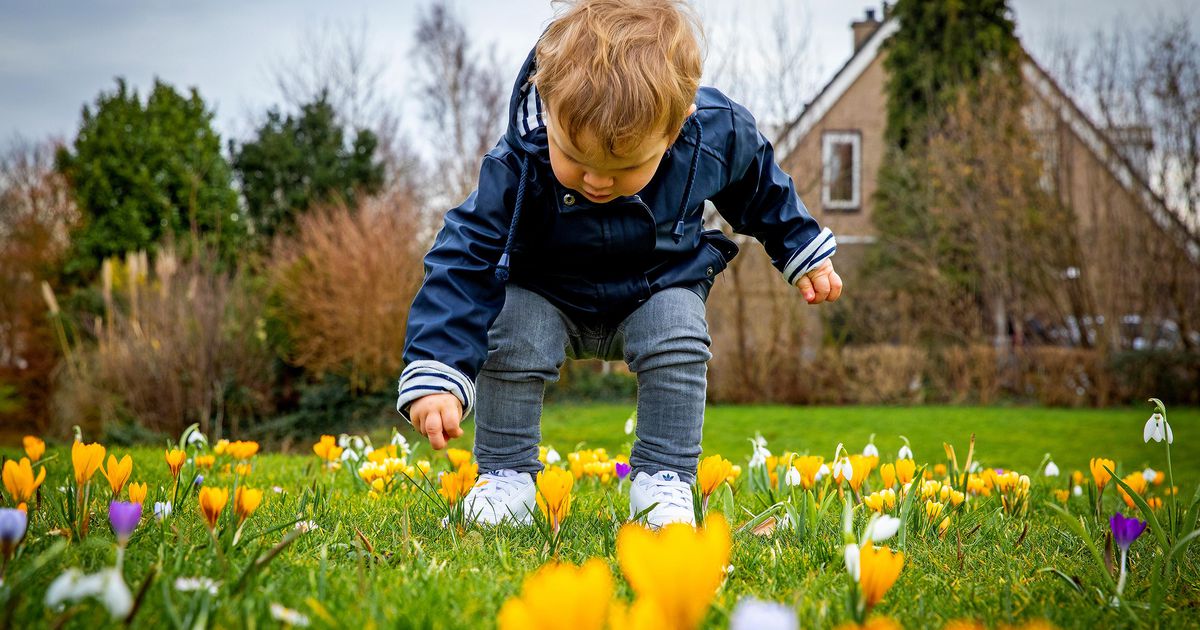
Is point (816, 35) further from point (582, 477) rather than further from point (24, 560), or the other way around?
point (24, 560)

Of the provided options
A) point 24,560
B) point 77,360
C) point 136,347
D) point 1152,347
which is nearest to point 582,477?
point 24,560

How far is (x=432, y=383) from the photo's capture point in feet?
6.39

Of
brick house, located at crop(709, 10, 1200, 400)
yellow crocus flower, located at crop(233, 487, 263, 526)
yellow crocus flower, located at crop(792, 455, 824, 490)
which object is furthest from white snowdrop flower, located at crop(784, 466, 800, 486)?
brick house, located at crop(709, 10, 1200, 400)

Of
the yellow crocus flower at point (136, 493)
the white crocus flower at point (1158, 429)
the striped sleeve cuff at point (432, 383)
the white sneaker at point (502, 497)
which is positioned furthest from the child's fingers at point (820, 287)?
the yellow crocus flower at point (136, 493)

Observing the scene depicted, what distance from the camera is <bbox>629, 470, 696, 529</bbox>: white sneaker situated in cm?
217

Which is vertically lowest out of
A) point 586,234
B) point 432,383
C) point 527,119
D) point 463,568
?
point 463,568

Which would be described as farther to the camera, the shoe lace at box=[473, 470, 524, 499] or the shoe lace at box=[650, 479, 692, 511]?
the shoe lace at box=[473, 470, 524, 499]

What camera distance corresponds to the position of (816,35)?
12531 millimetres

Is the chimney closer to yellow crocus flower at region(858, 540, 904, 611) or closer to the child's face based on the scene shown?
the child's face

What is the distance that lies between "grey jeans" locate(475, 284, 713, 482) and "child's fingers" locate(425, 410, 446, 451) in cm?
56

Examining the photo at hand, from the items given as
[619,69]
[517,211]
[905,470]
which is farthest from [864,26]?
[619,69]

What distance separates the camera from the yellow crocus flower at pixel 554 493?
1.81m

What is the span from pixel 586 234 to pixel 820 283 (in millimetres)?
699

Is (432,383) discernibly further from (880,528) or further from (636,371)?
(880,528)
